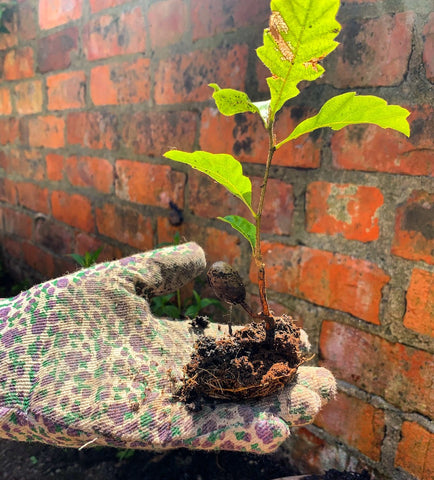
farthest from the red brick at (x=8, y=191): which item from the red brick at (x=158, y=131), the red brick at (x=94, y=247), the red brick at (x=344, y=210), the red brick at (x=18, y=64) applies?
the red brick at (x=344, y=210)

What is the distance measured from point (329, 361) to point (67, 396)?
0.70 metres

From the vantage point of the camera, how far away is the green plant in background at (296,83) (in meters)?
0.53

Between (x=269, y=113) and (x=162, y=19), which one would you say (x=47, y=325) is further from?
(x=162, y=19)

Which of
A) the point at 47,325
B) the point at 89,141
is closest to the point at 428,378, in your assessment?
the point at 47,325

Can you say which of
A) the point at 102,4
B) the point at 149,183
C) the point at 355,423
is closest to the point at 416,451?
the point at 355,423

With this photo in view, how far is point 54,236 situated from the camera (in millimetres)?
2094

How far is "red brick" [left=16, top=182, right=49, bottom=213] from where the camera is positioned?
2133 millimetres

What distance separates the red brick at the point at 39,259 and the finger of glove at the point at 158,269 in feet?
4.47

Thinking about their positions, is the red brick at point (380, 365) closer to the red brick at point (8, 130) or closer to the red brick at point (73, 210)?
the red brick at point (73, 210)

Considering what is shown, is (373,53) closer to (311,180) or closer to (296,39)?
(311,180)

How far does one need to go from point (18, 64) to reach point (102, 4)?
817 mm

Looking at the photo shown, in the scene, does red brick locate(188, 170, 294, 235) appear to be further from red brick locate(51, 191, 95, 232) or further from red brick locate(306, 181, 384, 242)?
red brick locate(51, 191, 95, 232)

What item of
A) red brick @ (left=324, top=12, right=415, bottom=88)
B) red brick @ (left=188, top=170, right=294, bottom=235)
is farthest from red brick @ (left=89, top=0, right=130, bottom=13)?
red brick @ (left=324, top=12, right=415, bottom=88)

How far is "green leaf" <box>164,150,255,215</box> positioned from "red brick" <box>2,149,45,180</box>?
171 centimetres
